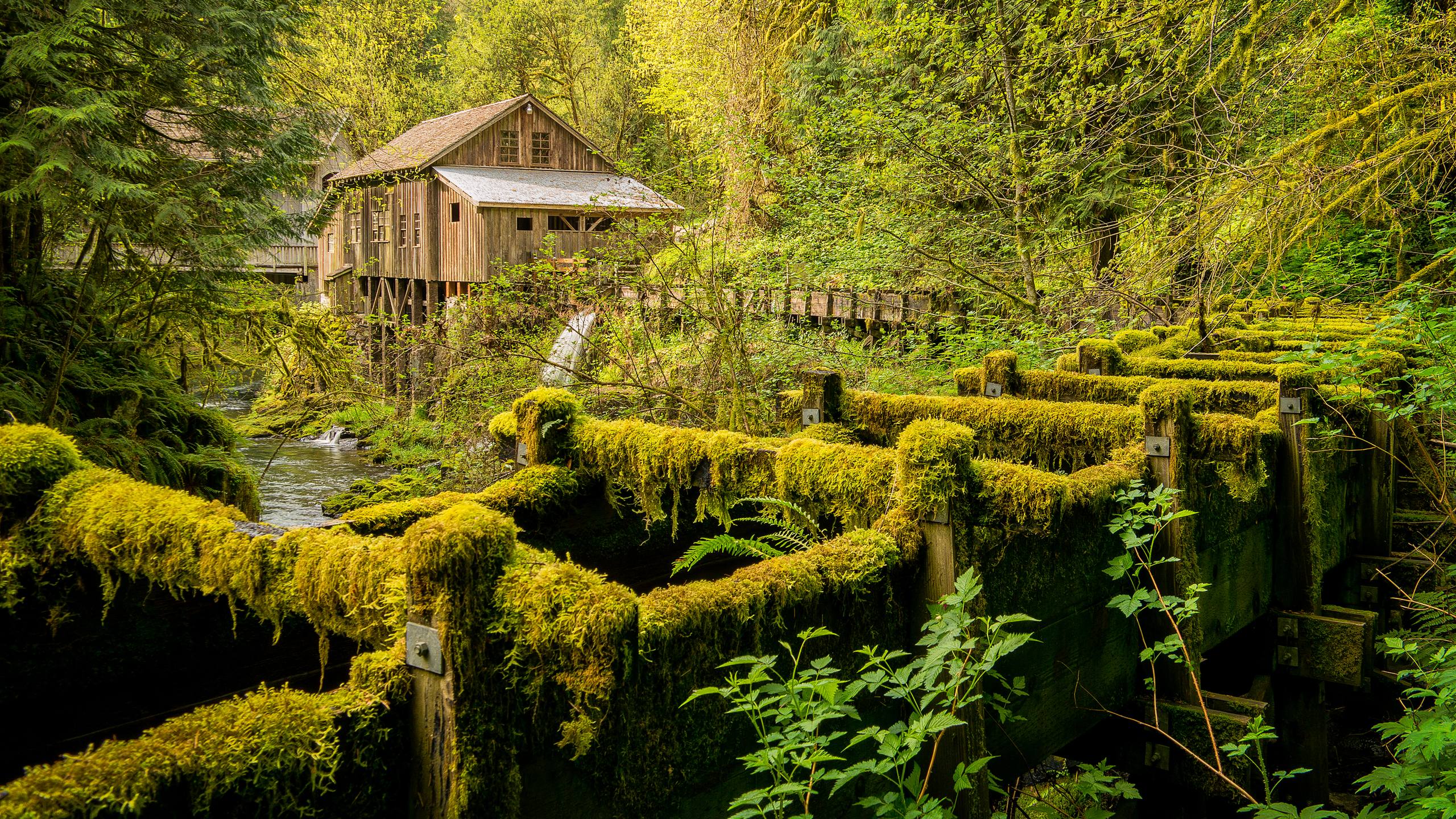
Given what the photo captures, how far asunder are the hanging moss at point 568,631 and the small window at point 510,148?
28596 mm

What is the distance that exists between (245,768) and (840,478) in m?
2.21

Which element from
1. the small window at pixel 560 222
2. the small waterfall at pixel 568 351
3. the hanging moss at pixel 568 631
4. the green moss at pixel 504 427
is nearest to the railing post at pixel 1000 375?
the green moss at pixel 504 427

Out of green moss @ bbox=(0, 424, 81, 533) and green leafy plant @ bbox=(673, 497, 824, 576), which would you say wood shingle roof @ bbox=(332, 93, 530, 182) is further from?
green leafy plant @ bbox=(673, 497, 824, 576)

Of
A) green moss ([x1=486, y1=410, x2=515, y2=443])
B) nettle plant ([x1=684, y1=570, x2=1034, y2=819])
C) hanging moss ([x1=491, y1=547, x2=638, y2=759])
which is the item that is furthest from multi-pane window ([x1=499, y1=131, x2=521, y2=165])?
hanging moss ([x1=491, y1=547, x2=638, y2=759])

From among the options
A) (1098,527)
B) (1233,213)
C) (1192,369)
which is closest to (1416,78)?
(1233,213)

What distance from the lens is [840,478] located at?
133 inches

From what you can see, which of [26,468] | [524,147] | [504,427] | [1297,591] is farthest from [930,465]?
[524,147]

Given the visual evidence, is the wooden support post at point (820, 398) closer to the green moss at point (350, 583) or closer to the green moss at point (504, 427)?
→ the green moss at point (504, 427)

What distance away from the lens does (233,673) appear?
147 inches

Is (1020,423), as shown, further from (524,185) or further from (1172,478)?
(524,185)

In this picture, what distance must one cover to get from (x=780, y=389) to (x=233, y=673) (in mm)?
7409

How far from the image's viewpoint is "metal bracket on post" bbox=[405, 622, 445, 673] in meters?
1.92

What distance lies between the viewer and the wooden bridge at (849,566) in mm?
2002

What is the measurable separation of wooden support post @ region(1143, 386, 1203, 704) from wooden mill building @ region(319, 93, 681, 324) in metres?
20.6
